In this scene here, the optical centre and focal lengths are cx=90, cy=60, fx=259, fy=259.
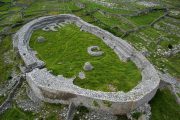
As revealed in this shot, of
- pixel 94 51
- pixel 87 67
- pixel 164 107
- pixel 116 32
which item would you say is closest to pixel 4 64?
pixel 94 51

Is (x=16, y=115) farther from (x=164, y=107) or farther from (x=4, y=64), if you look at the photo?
(x=164, y=107)

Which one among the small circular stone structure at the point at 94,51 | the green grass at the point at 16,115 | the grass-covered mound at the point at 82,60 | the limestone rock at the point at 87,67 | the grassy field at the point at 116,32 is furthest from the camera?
the small circular stone structure at the point at 94,51

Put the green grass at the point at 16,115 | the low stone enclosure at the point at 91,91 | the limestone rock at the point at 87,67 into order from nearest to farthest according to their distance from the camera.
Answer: the low stone enclosure at the point at 91,91 < the green grass at the point at 16,115 < the limestone rock at the point at 87,67

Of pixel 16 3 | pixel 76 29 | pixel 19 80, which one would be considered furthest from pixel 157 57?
pixel 16 3

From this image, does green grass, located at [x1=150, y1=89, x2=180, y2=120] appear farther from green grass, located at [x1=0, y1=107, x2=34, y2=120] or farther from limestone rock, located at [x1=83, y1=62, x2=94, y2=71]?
green grass, located at [x1=0, y1=107, x2=34, y2=120]

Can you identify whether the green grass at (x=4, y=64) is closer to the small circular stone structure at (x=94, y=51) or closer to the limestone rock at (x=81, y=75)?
the limestone rock at (x=81, y=75)

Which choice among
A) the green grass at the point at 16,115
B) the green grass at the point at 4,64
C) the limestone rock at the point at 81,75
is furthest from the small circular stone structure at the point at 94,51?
the green grass at the point at 16,115
